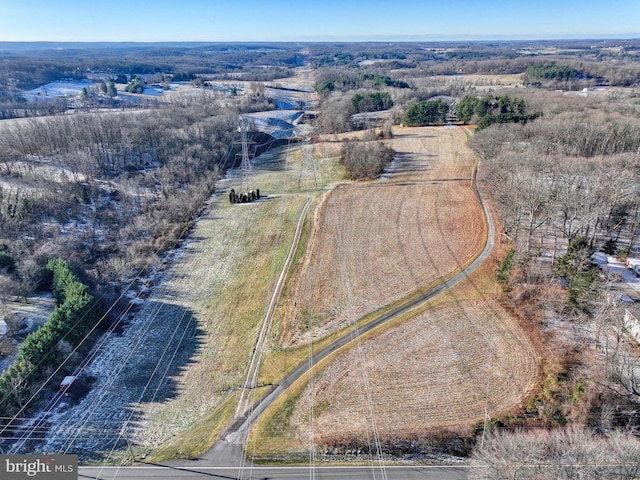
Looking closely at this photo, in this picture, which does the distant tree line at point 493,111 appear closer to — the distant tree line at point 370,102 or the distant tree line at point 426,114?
the distant tree line at point 426,114

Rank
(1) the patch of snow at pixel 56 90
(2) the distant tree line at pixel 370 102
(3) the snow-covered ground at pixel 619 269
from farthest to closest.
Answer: (1) the patch of snow at pixel 56 90 < (2) the distant tree line at pixel 370 102 < (3) the snow-covered ground at pixel 619 269

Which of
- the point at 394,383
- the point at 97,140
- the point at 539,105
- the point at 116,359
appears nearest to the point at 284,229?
the point at 116,359

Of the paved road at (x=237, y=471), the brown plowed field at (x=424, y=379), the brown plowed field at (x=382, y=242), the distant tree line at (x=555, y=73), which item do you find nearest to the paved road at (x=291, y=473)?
the paved road at (x=237, y=471)

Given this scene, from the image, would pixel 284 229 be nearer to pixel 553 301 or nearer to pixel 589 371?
pixel 553 301

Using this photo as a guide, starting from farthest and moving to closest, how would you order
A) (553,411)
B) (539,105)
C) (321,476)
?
(539,105) < (553,411) < (321,476)

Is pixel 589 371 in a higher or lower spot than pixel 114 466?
higher

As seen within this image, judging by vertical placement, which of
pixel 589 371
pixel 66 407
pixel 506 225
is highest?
pixel 506 225

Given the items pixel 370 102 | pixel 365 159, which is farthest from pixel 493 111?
pixel 370 102
